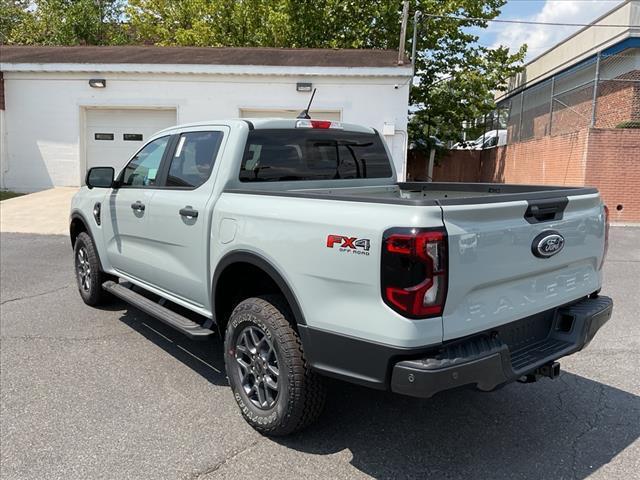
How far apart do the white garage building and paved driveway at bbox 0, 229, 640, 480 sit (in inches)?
410

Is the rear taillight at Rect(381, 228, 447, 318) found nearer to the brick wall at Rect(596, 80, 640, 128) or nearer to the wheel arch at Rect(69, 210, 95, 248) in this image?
the wheel arch at Rect(69, 210, 95, 248)

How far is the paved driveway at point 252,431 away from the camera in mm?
2918

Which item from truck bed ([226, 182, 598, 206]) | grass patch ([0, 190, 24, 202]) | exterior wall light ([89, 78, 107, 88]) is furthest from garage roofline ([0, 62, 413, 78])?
truck bed ([226, 182, 598, 206])

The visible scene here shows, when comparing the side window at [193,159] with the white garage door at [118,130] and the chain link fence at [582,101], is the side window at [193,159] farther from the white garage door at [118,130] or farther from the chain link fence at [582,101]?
the chain link fence at [582,101]

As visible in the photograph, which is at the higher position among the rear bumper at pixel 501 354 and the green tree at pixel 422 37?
the green tree at pixel 422 37

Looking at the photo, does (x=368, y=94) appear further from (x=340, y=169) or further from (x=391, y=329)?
(x=391, y=329)

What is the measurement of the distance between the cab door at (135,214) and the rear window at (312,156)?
105 centimetres

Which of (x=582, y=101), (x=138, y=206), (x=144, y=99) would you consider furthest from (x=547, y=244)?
(x=144, y=99)

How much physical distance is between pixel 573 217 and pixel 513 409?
138cm

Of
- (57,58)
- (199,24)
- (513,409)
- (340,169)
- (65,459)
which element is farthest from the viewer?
(199,24)

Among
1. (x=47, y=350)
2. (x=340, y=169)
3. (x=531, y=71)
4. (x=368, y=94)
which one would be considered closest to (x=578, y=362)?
(x=340, y=169)

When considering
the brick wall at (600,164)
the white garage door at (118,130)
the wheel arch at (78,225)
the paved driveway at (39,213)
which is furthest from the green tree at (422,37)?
the wheel arch at (78,225)

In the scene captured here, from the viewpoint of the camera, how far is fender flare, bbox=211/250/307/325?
288cm

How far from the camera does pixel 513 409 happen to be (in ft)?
11.8
